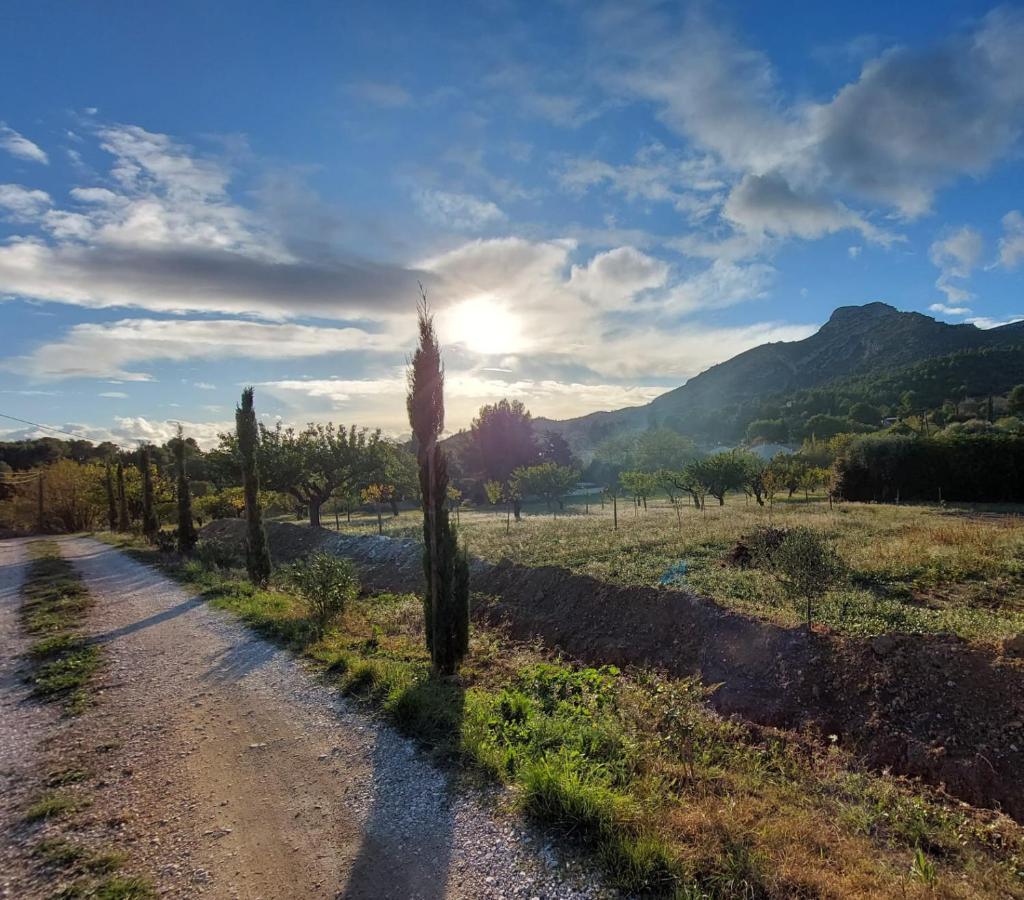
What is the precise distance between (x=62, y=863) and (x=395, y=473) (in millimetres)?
37576

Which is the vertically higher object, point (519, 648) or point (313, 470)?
point (313, 470)

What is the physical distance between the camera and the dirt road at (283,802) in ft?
12.6

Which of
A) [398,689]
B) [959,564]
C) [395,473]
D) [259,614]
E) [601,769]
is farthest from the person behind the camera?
[395,473]

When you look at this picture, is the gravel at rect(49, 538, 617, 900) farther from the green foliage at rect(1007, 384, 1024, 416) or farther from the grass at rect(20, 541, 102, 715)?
the green foliage at rect(1007, 384, 1024, 416)

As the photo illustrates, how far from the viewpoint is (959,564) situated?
1334 cm

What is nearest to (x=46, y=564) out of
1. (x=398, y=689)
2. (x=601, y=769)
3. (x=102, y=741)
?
(x=102, y=741)

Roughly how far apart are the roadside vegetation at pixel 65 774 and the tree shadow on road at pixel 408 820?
1548 mm

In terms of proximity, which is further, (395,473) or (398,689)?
(395,473)

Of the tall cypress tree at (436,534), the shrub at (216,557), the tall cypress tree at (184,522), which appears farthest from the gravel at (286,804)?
the tall cypress tree at (184,522)

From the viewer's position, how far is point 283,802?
15.6ft

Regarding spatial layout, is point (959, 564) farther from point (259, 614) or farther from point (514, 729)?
point (259, 614)

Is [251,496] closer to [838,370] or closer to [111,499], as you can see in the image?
[111,499]

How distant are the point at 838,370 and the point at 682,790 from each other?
166131 mm

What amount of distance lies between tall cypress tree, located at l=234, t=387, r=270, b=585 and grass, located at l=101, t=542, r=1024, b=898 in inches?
340
